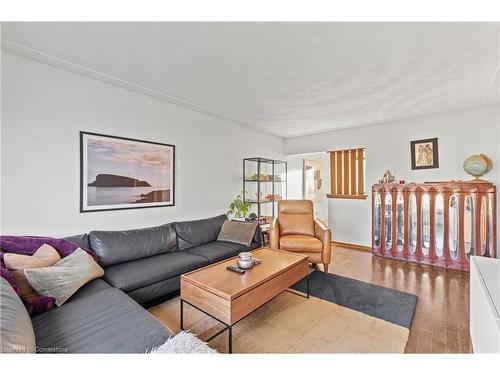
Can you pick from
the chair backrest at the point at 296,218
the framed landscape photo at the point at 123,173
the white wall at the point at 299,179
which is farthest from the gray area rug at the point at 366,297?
the white wall at the point at 299,179

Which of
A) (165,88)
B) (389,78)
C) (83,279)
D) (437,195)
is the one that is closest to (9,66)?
(165,88)

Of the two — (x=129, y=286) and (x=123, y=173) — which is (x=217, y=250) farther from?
(x=123, y=173)

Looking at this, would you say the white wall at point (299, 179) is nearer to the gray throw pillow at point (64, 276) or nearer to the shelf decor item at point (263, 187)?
the shelf decor item at point (263, 187)

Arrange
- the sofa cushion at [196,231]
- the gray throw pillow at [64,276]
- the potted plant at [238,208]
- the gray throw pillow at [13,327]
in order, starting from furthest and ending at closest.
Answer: the potted plant at [238,208], the sofa cushion at [196,231], the gray throw pillow at [64,276], the gray throw pillow at [13,327]

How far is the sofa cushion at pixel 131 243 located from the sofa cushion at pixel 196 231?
3.6 inches

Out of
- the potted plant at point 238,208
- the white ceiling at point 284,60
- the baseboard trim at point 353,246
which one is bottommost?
the baseboard trim at point 353,246

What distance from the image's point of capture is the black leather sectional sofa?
3.82 ft

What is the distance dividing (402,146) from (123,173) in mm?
4217

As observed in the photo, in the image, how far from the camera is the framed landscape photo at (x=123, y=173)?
7.72 ft

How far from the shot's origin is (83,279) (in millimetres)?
1708

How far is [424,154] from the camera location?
3590 mm

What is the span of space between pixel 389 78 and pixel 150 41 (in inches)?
89.3

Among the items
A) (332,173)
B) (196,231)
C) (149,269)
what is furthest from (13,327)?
(332,173)

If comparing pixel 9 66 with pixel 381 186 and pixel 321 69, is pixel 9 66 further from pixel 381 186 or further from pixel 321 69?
pixel 381 186
